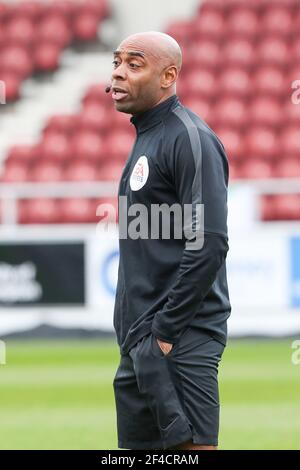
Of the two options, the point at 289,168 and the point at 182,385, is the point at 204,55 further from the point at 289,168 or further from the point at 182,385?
the point at 182,385

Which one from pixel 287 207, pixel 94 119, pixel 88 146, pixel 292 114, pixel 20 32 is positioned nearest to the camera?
pixel 287 207

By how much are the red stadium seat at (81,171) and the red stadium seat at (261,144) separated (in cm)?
251

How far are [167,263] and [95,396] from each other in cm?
544

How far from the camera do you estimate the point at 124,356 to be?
14.6 feet

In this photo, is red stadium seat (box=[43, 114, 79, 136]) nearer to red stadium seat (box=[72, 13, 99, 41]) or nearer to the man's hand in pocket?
red stadium seat (box=[72, 13, 99, 41])

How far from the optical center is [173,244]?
169 inches

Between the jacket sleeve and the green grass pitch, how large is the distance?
126 inches

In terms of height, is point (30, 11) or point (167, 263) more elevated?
point (30, 11)

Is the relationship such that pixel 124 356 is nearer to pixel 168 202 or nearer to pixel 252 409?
pixel 168 202

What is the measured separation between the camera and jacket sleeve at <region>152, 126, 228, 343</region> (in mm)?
4125

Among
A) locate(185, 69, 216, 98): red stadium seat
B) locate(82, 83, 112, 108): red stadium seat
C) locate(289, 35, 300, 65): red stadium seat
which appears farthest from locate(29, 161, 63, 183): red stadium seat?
locate(289, 35, 300, 65): red stadium seat

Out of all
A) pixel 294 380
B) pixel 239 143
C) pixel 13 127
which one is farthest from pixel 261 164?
pixel 294 380

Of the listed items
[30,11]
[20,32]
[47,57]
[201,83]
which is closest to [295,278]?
[201,83]

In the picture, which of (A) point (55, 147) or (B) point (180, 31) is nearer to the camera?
(A) point (55, 147)
